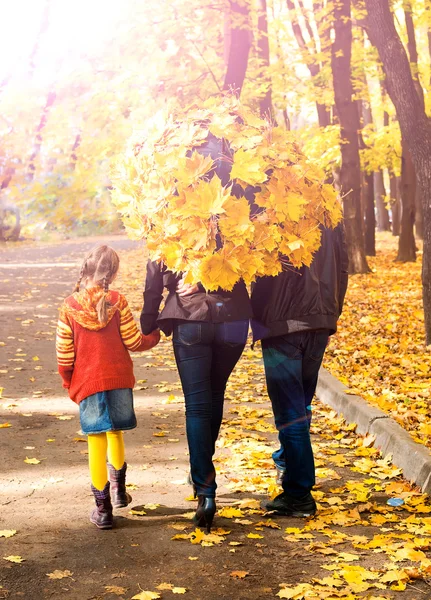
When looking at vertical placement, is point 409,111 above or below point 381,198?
below

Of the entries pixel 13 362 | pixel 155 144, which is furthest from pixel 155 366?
pixel 155 144

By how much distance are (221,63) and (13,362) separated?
18.3 m

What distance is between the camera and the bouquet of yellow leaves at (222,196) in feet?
14.0

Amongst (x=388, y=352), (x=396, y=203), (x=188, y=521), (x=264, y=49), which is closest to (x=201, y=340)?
(x=188, y=521)

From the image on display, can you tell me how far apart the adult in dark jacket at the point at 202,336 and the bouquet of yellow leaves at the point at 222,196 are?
0.12 metres

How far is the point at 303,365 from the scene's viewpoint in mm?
4895

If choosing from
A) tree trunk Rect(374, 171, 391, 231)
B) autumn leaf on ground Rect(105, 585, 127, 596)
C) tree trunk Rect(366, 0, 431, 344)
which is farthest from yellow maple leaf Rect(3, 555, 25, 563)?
tree trunk Rect(374, 171, 391, 231)

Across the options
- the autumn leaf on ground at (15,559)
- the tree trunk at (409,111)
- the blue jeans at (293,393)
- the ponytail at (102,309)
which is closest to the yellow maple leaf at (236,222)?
the blue jeans at (293,393)

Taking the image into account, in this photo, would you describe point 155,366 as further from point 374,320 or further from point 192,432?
point 192,432

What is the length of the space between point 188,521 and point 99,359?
1045 millimetres

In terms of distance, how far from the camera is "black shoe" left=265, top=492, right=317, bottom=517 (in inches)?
191

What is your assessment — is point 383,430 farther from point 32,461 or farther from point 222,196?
point 222,196

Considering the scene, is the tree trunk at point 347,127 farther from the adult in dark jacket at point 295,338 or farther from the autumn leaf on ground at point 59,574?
the autumn leaf on ground at point 59,574

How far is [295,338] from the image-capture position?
4.75 metres
